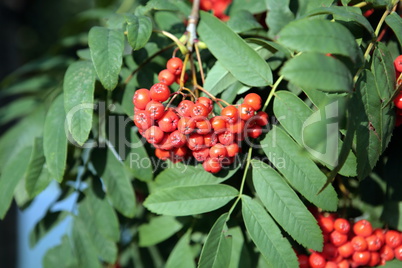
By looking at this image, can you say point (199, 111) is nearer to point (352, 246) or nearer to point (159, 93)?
point (159, 93)

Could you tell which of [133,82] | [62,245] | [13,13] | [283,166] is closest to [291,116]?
[283,166]

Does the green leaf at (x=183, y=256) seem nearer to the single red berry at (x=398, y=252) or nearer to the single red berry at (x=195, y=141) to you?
the single red berry at (x=195, y=141)

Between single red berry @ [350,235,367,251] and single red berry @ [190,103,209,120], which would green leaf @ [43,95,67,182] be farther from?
single red berry @ [350,235,367,251]

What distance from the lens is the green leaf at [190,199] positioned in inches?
36.5

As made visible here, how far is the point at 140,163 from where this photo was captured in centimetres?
103

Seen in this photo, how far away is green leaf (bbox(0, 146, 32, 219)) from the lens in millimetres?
1082

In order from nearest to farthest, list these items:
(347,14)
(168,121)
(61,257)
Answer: (347,14) < (168,121) < (61,257)

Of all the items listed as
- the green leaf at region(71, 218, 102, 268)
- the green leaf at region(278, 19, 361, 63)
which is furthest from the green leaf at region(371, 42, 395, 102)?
the green leaf at region(71, 218, 102, 268)

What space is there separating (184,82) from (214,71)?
0.08m

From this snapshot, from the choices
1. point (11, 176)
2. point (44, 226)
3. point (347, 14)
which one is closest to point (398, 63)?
point (347, 14)

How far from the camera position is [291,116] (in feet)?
2.89

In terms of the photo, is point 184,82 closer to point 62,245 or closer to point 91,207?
point 91,207

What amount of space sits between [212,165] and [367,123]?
1.10ft

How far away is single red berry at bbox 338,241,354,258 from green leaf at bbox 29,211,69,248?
0.85 metres
